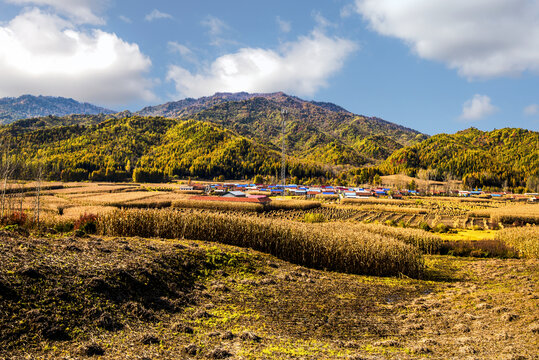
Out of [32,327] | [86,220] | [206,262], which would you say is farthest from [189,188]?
[32,327]

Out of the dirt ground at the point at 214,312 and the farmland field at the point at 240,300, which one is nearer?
the dirt ground at the point at 214,312

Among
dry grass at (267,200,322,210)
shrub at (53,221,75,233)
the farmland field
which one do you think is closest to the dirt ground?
the farmland field

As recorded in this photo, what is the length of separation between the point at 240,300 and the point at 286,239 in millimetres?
10143

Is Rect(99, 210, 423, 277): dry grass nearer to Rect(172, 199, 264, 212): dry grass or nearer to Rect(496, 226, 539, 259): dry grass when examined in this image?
Rect(496, 226, 539, 259): dry grass

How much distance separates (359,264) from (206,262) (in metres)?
10.9

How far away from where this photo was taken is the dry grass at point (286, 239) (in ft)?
68.4

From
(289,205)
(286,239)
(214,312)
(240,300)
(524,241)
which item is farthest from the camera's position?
(289,205)

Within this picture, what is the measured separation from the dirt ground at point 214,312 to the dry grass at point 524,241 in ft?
61.6

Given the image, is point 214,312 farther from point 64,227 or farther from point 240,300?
point 64,227

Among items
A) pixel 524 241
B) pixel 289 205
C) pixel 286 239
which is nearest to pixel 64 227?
pixel 286 239

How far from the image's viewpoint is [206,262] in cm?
1459

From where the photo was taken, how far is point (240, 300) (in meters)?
11.7

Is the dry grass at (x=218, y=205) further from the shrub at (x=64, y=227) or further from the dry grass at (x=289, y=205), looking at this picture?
the shrub at (x=64, y=227)

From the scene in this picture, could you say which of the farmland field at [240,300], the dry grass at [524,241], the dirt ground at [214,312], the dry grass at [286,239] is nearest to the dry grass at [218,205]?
the dry grass at [286,239]
